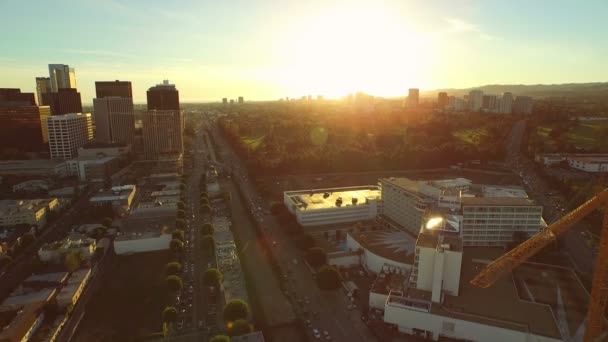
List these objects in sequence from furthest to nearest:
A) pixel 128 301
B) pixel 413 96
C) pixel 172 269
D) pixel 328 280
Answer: pixel 413 96, pixel 172 269, pixel 328 280, pixel 128 301

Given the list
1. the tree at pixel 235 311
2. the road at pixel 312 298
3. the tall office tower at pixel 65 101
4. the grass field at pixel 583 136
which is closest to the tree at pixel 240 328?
the tree at pixel 235 311

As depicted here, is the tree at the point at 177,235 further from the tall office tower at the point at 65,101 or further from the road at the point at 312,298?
the tall office tower at the point at 65,101

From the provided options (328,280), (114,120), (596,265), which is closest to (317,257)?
(328,280)

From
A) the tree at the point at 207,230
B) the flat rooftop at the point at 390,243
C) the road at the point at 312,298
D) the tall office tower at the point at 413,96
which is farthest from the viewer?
the tall office tower at the point at 413,96

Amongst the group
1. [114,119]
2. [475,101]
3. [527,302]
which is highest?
[475,101]

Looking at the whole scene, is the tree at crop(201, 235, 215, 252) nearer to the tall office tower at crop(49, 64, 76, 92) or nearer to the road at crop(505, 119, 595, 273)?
the road at crop(505, 119, 595, 273)

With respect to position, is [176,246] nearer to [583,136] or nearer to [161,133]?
[161,133]
